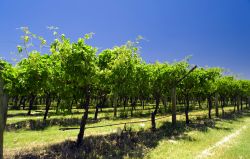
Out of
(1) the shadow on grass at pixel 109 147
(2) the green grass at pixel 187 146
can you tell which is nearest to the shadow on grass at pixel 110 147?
(1) the shadow on grass at pixel 109 147

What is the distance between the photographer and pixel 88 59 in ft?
50.1

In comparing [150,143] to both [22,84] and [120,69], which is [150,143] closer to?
[120,69]

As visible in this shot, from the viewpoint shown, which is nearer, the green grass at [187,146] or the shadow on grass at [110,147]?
the shadow on grass at [110,147]

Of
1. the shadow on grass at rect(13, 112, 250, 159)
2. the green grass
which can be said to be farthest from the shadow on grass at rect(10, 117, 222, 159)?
the green grass

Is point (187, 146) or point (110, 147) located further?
point (187, 146)

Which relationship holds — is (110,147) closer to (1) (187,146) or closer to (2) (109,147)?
(2) (109,147)

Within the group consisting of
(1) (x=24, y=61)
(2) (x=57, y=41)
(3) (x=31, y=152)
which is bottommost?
(3) (x=31, y=152)

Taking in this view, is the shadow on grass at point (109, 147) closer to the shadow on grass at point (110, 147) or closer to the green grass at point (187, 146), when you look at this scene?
the shadow on grass at point (110, 147)

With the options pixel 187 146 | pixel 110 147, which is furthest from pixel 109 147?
pixel 187 146

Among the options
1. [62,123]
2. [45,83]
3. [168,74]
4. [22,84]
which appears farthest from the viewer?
[62,123]

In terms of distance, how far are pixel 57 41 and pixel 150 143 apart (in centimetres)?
1007

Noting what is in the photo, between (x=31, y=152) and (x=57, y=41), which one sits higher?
(x=57, y=41)

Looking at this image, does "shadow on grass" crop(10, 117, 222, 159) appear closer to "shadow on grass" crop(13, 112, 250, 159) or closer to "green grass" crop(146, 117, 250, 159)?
"shadow on grass" crop(13, 112, 250, 159)

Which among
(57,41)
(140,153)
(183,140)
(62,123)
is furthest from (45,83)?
(62,123)
